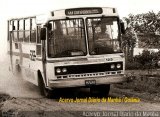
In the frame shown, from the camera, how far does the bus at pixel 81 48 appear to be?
57.1 feet

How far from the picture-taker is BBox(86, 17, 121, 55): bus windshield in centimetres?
1772

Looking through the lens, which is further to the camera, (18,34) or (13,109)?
(18,34)

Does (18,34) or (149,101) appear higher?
(18,34)

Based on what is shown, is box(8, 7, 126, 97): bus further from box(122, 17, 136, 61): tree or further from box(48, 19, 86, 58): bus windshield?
box(122, 17, 136, 61): tree

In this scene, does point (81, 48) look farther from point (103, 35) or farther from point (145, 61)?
point (145, 61)

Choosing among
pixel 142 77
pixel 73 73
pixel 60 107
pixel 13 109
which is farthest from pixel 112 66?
pixel 142 77

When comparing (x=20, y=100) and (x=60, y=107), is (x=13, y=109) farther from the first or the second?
(x=20, y=100)

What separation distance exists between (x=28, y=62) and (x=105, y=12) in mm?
4983

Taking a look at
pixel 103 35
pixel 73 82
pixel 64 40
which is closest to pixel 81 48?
pixel 64 40

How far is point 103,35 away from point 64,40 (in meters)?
1.36

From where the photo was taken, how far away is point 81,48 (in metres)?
17.6

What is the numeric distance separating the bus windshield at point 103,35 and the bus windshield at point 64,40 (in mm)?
348

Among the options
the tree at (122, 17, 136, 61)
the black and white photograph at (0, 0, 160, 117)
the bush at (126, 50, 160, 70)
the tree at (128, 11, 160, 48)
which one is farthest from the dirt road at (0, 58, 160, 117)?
the tree at (122, 17, 136, 61)

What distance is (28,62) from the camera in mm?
21656
